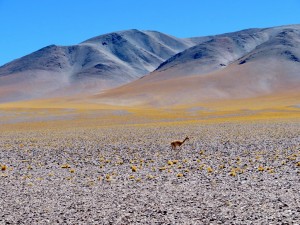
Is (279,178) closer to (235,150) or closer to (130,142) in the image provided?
(235,150)

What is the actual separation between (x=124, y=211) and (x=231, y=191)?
3.28m

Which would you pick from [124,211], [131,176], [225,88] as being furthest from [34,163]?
[225,88]

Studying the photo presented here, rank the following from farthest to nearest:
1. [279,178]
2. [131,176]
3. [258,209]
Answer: [131,176] < [279,178] < [258,209]

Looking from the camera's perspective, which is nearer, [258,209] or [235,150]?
[258,209]

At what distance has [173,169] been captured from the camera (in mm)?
17281

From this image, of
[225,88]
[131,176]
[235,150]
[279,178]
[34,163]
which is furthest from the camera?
[225,88]

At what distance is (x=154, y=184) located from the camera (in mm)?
14352

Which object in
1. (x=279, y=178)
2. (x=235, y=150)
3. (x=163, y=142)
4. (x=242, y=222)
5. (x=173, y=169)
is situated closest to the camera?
(x=242, y=222)

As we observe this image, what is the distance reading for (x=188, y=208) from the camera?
11102mm

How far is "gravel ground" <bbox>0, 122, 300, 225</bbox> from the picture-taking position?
10570 millimetres

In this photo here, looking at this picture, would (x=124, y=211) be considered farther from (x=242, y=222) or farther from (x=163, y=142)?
(x=163, y=142)

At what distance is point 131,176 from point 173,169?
213 centimetres

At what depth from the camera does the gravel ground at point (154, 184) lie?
10.6 metres

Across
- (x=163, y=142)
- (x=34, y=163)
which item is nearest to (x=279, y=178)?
(x=34, y=163)
